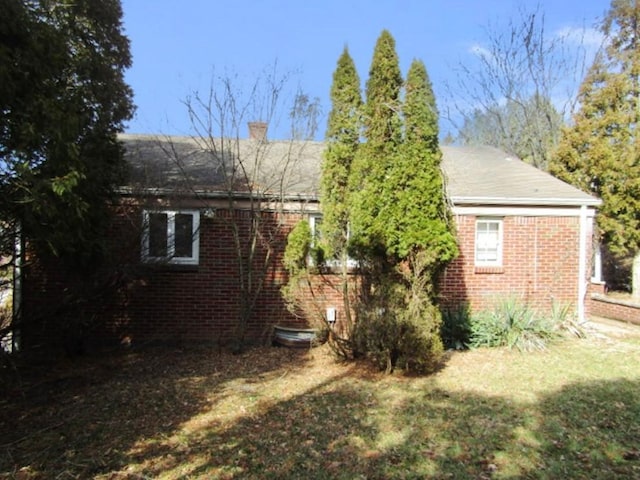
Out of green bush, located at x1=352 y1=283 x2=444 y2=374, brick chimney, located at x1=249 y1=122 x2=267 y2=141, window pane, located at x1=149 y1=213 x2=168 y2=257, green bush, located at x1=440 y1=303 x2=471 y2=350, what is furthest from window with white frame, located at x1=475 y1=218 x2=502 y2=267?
window pane, located at x1=149 y1=213 x2=168 y2=257

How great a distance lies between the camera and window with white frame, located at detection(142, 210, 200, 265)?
26.3 feet

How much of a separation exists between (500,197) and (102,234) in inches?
321

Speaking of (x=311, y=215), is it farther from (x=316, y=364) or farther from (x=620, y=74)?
(x=620, y=74)

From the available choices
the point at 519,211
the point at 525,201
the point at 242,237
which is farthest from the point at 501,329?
the point at 242,237

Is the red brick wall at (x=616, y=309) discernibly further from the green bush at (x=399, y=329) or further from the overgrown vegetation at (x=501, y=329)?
the green bush at (x=399, y=329)

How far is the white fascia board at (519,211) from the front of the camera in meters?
9.99

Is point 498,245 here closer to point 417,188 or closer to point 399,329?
point 417,188

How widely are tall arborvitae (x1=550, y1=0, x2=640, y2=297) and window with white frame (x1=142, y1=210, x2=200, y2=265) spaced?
41.6 ft

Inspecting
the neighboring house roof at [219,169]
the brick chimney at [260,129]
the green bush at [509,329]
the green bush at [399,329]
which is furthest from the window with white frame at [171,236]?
the green bush at [509,329]

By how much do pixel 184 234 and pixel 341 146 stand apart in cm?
387

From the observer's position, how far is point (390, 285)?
6.57 m

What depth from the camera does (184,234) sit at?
29.6 feet

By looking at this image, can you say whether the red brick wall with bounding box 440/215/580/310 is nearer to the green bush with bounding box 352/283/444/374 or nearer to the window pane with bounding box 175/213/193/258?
the green bush with bounding box 352/283/444/374

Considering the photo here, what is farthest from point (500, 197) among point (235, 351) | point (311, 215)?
point (235, 351)
